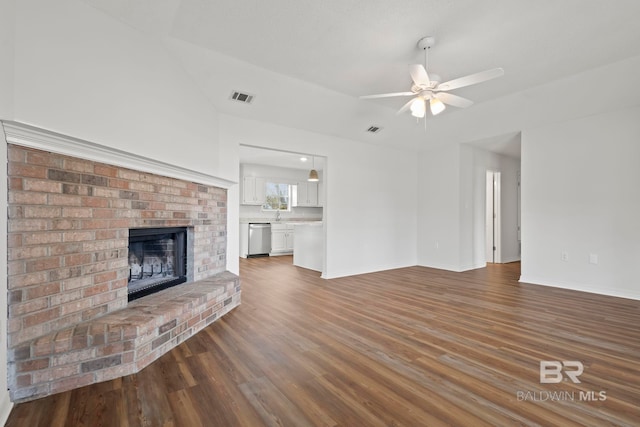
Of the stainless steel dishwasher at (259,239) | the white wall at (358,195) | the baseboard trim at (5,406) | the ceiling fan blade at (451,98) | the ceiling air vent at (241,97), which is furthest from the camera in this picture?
the stainless steel dishwasher at (259,239)

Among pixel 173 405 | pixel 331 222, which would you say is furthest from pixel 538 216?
pixel 173 405

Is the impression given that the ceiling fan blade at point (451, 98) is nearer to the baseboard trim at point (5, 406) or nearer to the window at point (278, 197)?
the baseboard trim at point (5, 406)

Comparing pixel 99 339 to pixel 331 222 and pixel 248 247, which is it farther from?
pixel 248 247

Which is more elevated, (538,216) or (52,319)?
(538,216)

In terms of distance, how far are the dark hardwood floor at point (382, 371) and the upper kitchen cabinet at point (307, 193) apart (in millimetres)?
5613

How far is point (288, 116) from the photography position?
4387 mm

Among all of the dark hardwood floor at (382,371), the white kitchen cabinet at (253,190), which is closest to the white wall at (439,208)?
the dark hardwood floor at (382,371)

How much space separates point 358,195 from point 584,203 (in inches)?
132

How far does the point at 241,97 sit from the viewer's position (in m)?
3.81

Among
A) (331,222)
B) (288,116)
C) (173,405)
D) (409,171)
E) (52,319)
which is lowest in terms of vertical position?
(173,405)

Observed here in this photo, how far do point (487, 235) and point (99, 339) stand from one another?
7.28 meters

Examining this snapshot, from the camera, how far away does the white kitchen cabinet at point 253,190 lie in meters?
8.10

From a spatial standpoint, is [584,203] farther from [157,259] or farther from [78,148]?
[78,148]

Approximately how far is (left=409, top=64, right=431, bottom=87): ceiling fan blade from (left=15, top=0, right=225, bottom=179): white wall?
2334 millimetres
